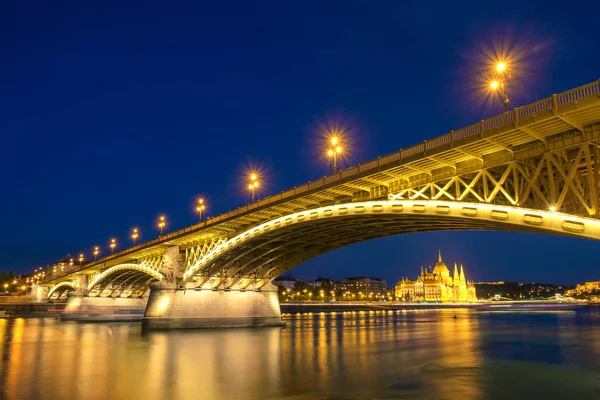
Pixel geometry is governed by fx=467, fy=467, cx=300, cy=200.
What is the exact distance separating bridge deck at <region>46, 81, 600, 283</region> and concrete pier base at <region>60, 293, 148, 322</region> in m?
53.0

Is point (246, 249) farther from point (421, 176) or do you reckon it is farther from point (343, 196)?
point (421, 176)

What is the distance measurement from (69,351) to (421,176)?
26401 mm

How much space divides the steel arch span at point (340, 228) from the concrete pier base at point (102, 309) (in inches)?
1605

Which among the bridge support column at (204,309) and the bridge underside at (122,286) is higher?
the bridge underside at (122,286)

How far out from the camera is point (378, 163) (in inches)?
1139

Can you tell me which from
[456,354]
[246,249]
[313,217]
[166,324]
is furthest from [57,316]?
[456,354]

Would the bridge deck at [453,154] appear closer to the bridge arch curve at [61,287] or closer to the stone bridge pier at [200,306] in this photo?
the stone bridge pier at [200,306]

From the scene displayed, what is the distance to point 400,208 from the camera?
2861 centimetres

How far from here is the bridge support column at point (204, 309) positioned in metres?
49.3

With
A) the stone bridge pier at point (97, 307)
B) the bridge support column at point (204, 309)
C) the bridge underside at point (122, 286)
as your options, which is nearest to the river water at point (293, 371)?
the bridge support column at point (204, 309)

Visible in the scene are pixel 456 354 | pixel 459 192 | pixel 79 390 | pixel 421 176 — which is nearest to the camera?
pixel 79 390

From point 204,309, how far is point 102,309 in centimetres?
4804

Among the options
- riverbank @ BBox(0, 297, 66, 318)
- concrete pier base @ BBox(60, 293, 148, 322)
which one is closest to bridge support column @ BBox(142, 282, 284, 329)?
concrete pier base @ BBox(60, 293, 148, 322)

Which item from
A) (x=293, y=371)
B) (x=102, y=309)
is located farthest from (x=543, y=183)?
(x=102, y=309)
